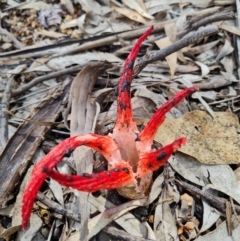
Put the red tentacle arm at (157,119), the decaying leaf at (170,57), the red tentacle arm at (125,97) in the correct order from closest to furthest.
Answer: the red tentacle arm at (157,119), the red tentacle arm at (125,97), the decaying leaf at (170,57)

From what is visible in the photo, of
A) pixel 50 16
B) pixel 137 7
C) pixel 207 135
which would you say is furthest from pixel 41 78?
pixel 207 135

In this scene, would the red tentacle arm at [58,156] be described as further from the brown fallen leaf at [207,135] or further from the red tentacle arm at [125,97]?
the brown fallen leaf at [207,135]

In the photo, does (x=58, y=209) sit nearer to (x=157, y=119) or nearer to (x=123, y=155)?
(x=123, y=155)

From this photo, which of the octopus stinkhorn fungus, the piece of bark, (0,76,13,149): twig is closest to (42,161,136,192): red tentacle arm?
the octopus stinkhorn fungus

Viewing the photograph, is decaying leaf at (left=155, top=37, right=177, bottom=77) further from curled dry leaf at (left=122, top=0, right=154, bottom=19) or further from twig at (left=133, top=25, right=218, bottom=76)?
curled dry leaf at (left=122, top=0, right=154, bottom=19)

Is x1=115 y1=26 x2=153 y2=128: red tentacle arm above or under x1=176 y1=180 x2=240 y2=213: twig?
above

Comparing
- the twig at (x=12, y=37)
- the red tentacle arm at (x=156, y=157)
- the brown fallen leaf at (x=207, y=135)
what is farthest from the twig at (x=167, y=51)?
the twig at (x=12, y=37)
